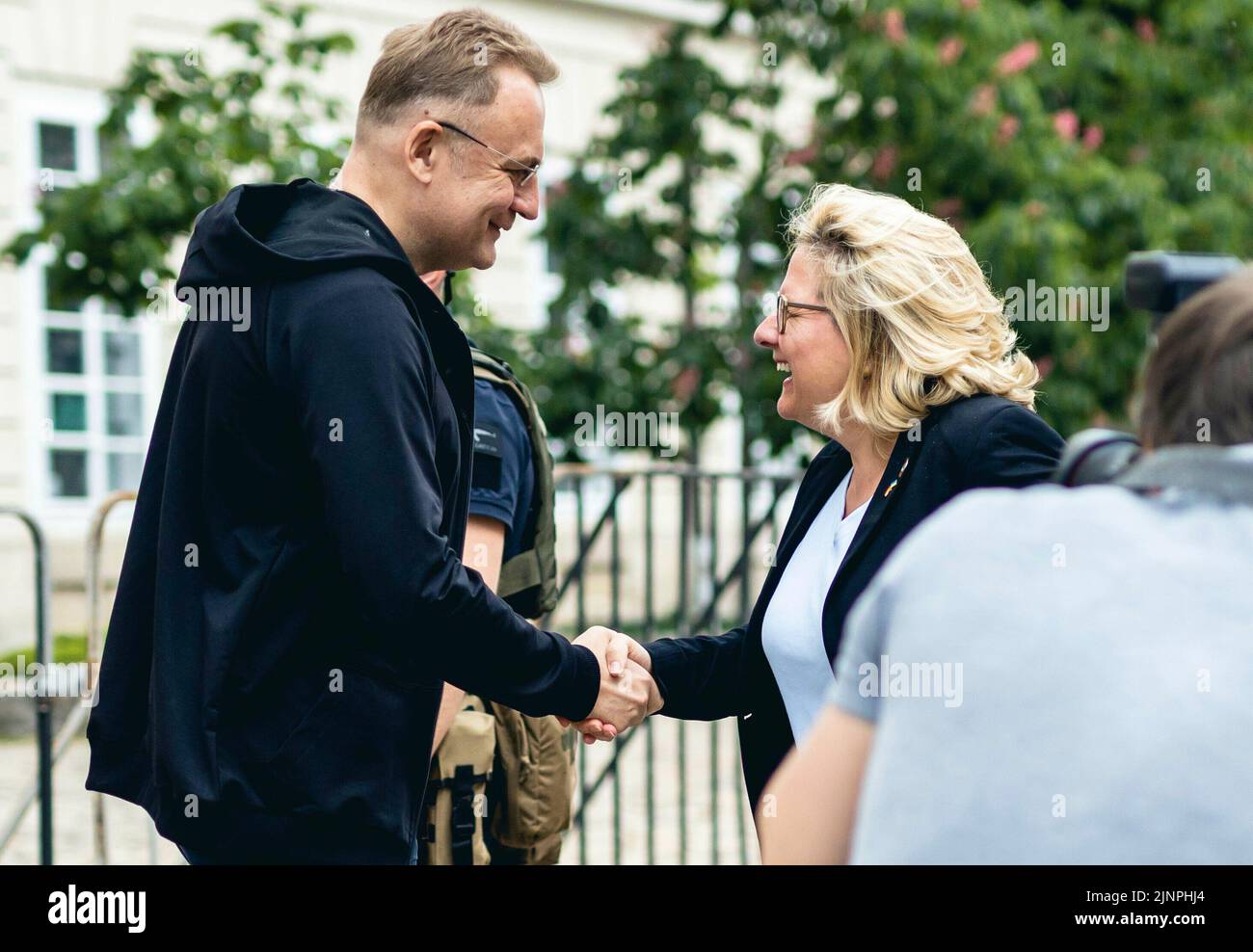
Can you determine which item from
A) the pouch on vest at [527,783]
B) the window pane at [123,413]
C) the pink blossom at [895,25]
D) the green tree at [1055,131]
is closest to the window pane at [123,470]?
the window pane at [123,413]

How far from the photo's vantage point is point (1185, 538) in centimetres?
129

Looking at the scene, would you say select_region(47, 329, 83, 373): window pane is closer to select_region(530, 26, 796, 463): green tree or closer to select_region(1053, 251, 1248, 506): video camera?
select_region(530, 26, 796, 463): green tree

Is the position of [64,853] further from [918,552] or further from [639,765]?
[918,552]

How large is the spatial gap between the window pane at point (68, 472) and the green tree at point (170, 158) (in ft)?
15.6

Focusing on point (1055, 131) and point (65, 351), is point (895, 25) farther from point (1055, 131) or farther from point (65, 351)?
point (65, 351)

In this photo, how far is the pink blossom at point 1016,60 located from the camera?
327 inches

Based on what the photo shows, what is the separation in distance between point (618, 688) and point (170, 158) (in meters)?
4.47

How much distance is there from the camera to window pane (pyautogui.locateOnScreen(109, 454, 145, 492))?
37.7 ft

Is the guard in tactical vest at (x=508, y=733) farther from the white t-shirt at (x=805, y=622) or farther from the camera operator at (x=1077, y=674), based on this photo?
the camera operator at (x=1077, y=674)

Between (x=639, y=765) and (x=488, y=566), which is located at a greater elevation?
(x=488, y=566)

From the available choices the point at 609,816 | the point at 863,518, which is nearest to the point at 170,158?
the point at 609,816

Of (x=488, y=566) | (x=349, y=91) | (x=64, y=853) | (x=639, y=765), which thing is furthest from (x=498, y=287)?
(x=488, y=566)

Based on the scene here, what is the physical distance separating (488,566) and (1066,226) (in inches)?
235

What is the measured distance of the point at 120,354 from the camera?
37.6ft
